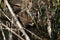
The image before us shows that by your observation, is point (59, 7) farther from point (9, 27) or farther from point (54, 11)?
point (9, 27)

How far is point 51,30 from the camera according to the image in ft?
7.86

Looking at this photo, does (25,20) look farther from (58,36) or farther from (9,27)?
(58,36)

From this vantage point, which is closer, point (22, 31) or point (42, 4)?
point (22, 31)

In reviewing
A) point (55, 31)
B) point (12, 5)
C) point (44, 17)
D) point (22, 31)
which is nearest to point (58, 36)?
point (55, 31)

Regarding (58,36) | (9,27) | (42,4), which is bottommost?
(58,36)

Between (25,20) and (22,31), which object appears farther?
(25,20)

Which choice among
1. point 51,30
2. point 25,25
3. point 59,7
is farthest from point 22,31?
point 59,7

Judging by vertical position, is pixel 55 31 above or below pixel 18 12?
below

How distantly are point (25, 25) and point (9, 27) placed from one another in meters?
0.17

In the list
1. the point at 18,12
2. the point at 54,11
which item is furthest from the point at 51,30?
the point at 18,12

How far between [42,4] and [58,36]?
1.21ft

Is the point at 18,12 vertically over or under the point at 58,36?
over

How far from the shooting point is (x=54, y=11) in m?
2.44

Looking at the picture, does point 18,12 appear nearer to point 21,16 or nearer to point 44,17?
point 21,16
